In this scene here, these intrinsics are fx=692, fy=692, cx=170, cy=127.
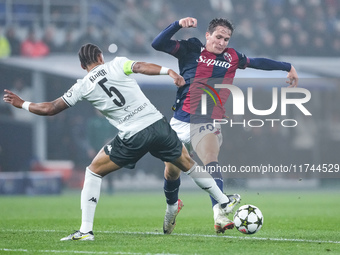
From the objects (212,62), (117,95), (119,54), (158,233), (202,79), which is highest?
(119,54)

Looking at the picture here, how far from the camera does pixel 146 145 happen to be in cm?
676

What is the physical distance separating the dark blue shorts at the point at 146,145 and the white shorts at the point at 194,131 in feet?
2.82

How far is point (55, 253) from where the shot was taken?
574 cm

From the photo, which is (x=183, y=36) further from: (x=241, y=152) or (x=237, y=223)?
(x=237, y=223)

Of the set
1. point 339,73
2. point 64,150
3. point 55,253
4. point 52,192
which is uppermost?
point 339,73

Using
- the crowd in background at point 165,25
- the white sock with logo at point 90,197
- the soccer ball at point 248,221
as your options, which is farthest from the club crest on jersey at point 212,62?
the crowd in background at point 165,25

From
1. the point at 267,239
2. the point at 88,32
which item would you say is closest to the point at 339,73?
the point at 88,32

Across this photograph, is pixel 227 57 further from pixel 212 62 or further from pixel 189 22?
pixel 189 22

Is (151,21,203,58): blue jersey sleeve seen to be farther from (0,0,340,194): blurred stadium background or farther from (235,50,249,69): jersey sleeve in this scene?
(0,0,340,194): blurred stadium background

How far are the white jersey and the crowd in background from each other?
15.2 metres

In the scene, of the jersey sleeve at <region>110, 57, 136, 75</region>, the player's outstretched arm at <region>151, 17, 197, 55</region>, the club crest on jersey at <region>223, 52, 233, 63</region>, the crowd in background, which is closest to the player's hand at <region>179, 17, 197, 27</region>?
the player's outstretched arm at <region>151, 17, 197, 55</region>

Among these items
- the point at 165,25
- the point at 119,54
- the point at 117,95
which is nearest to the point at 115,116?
the point at 117,95

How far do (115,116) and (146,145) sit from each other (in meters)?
0.43

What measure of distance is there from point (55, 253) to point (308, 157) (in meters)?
13.1
